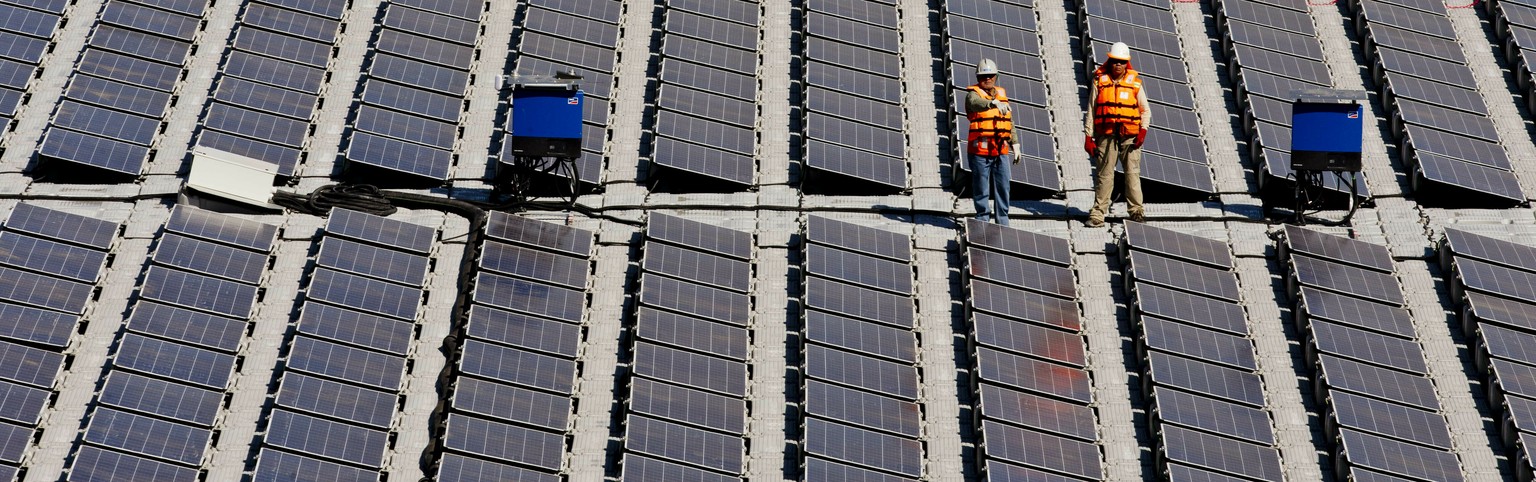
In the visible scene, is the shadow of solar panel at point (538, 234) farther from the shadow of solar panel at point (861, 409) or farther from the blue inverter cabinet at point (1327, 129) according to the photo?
the blue inverter cabinet at point (1327, 129)

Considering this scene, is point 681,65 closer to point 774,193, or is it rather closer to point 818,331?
point 774,193

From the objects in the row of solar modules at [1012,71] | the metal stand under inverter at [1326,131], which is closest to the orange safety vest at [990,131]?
the row of solar modules at [1012,71]

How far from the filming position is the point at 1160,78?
30.1 m

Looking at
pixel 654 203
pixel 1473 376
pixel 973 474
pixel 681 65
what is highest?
pixel 681 65

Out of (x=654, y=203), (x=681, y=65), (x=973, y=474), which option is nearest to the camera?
(x=973, y=474)

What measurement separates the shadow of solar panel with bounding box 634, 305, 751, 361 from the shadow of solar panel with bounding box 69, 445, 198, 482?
5.39m

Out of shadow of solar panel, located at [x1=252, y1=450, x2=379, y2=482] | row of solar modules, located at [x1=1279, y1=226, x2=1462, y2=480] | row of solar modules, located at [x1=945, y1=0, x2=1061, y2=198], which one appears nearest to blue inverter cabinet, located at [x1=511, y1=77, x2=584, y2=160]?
row of solar modules, located at [x1=945, y1=0, x2=1061, y2=198]

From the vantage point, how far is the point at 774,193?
27.5 metres

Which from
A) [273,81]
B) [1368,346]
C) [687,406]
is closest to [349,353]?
[687,406]

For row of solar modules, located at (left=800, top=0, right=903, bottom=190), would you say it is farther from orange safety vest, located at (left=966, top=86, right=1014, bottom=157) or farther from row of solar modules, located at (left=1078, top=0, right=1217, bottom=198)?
row of solar modules, located at (left=1078, top=0, right=1217, bottom=198)

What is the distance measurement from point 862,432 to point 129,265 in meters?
9.36

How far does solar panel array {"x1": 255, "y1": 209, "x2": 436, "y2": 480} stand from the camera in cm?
2222

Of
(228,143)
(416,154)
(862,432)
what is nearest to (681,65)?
(416,154)

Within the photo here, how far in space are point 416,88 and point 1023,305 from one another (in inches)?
371
